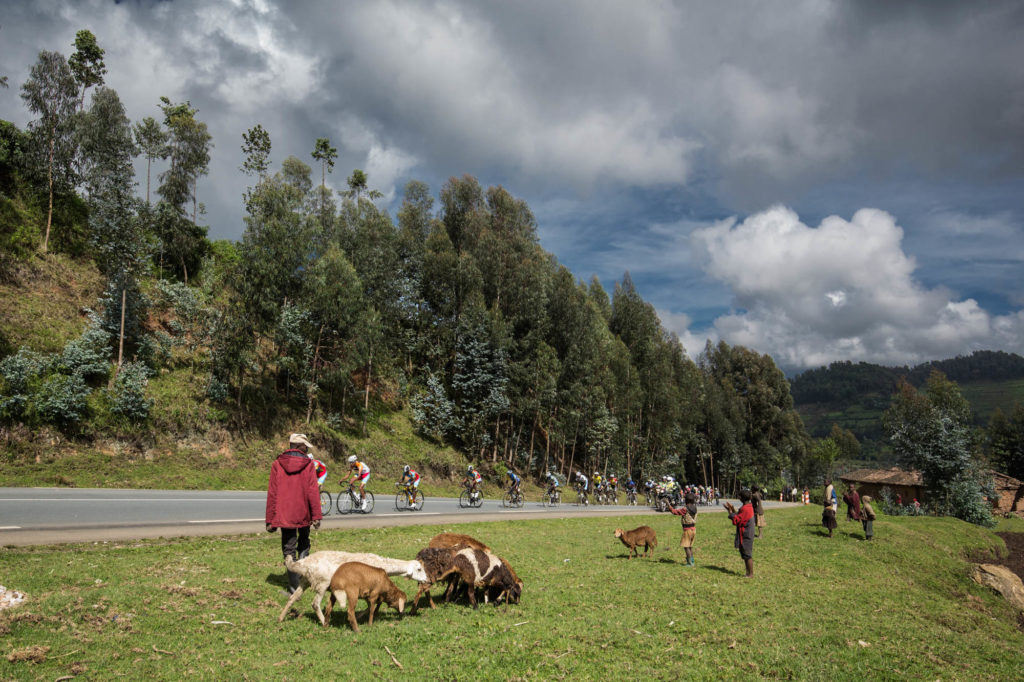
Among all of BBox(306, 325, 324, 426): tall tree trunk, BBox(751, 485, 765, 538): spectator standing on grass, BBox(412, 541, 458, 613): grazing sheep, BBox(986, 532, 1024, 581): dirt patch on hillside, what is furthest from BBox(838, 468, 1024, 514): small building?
BBox(412, 541, 458, 613): grazing sheep

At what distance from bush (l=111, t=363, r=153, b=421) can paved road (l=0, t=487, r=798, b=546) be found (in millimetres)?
5635

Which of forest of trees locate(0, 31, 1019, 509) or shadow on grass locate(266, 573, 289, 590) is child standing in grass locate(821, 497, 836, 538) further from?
forest of trees locate(0, 31, 1019, 509)

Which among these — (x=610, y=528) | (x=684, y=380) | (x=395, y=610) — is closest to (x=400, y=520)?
(x=610, y=528)

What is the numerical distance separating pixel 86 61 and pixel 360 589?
44537mm

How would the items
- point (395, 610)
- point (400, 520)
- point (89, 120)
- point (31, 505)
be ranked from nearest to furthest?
point (395, 610)
point (31, 505)
point (400, 520)
point (89, 120)

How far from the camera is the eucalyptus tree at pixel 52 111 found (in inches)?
1318

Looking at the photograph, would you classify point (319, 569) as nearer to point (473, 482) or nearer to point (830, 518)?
point (473, 482)

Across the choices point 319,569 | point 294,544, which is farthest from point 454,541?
point 319,569

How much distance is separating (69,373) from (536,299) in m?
34.3

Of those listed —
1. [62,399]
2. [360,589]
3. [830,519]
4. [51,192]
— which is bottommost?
[830,519]

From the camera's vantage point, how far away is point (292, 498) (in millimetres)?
8109

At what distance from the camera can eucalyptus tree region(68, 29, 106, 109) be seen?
34375 millimetres

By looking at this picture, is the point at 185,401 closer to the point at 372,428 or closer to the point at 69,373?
the point at 69,373

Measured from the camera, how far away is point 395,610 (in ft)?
27.7
